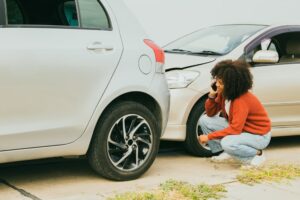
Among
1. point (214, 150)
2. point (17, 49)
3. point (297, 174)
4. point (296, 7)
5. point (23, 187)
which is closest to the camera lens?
point (17, 49)

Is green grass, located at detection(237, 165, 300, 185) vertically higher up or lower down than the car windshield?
lower down

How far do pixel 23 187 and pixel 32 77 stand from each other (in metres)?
0.99

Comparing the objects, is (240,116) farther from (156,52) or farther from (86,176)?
(86,176)

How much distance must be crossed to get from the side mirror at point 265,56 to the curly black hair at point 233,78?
87 cm

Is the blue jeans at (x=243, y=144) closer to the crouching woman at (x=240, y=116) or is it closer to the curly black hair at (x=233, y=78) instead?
the crouching woman at (x=240, y=116)

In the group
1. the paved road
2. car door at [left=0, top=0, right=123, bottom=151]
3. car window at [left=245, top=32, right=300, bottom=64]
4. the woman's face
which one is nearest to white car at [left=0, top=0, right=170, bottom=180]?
car door at [left=0, top=0, right=123, bottom=151]

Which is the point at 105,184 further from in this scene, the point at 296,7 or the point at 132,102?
the point at 296,7

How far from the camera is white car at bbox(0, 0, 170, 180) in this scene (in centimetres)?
478

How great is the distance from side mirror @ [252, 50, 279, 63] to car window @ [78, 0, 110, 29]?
204cm

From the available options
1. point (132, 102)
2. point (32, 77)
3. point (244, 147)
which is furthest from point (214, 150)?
point (32, 77)

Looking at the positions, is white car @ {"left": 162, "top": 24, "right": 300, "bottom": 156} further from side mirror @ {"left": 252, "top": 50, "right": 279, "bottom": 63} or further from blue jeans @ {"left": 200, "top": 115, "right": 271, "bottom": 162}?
blue jeans @ {"left": 200, "top": 115, "right": 271, "bottom": 162}

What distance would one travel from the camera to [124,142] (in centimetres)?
534

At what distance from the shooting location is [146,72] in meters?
5.41

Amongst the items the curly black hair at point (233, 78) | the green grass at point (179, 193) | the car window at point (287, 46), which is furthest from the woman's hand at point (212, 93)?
the car window at point (287, 46)
